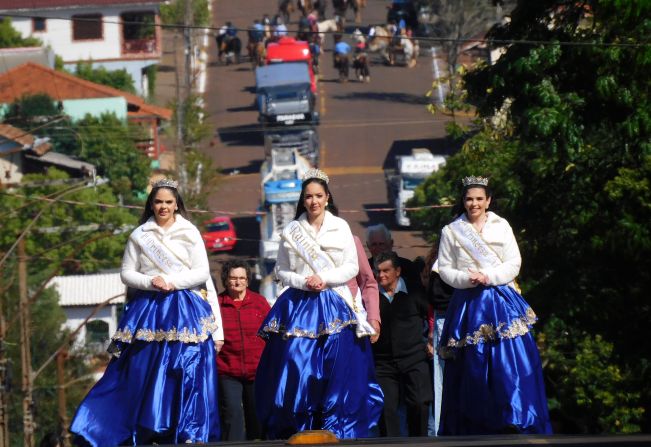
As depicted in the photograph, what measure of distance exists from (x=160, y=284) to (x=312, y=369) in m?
1.19

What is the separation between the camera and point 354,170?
52.2 metres

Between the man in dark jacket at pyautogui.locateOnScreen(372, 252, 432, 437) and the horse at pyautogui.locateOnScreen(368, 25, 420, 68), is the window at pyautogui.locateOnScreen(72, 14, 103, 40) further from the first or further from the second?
the man in dark jacket at pyautogui.locateOnScreen(372, 252, 432, 437)

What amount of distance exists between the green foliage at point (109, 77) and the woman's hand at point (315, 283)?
4936cm

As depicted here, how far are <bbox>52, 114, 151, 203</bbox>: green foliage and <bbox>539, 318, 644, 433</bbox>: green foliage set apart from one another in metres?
24.4

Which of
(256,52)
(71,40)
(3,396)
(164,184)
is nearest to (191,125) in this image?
(256,52)

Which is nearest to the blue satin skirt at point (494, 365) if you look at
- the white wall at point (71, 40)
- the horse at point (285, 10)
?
the white wall at point (71, 40)

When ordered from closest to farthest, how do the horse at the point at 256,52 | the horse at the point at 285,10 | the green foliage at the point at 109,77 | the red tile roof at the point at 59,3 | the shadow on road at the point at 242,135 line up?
the shadow on road at the point at 242,135 → the green foliage at the point at 109,77 → the red tile roof at the point at 59,3 → the horse at the point at 256,52 → the horse at the point at 285,10

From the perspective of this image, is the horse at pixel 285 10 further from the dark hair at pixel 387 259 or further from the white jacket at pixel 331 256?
the white jacket at pixel 331 256

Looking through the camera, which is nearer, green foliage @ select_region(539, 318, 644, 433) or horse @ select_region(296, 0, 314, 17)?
green foliage @ select_region(539, 318, 644, 433)

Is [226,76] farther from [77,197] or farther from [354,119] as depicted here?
[77,197]

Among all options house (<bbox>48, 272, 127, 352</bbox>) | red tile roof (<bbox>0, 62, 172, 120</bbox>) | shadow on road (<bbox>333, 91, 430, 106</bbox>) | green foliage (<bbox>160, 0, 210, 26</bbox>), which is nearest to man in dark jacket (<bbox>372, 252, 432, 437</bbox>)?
house (<bbox>48, 272, 127, 352</bbox>)

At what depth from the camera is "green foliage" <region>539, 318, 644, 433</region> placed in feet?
64.5

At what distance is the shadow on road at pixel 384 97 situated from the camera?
58.8 m

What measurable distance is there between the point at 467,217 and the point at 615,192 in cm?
748
